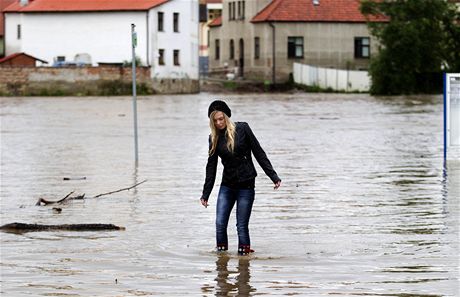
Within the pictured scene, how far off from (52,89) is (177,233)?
7134 centimetres

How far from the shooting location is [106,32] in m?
90.4

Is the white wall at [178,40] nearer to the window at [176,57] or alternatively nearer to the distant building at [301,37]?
the window at [176,57]

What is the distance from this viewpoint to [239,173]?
43.4 ft

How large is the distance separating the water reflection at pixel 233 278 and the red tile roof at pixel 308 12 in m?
88.0

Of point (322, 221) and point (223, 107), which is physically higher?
point (223, 107)

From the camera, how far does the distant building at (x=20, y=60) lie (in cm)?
8900

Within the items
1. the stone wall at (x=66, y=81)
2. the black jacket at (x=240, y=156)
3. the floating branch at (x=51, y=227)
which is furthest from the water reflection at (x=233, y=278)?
the stone wall at (x=66, y=81)

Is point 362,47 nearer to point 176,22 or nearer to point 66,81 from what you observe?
point 176,22

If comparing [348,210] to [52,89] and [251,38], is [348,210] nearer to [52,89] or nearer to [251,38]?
[52,89]

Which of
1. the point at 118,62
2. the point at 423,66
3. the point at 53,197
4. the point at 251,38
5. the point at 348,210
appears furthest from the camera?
the point at 251,38

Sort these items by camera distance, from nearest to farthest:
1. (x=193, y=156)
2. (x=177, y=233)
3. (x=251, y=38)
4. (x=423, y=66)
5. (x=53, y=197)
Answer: (x=177, y=233)
(x=53, y=197)
(x=193, y=156)
(x=423, y=66)
(x=251, y=38)

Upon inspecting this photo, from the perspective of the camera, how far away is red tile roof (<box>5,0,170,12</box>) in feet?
294

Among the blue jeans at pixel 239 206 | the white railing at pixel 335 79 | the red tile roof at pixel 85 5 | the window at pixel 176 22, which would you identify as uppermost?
the red tile roof at pixel 85 5

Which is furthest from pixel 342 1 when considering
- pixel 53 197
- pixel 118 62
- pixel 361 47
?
pixel 53 197
